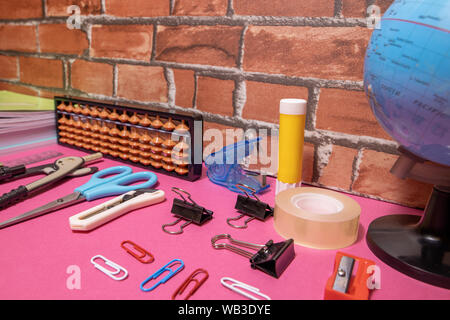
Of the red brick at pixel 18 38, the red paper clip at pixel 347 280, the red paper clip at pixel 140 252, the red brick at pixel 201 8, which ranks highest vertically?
the red brick at pixel 201 8

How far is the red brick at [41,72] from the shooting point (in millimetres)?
1161

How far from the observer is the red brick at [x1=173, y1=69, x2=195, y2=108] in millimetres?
876

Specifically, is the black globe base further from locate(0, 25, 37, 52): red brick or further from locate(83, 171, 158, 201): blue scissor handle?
locate(0, 25, 37, 52): red brick

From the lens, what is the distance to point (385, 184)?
69 cm

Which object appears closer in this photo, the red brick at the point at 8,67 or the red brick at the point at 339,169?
the red brick at the point at 339,169

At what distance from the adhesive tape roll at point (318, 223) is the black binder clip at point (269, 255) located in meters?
0.04

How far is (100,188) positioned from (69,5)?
2.29 ft

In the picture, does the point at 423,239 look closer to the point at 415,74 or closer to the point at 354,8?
the point at 415,74

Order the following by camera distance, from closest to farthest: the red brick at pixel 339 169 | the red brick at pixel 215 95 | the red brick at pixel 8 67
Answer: the red brick at pixel 339 169, the red brick at pixel 215 95, the red brick at pixel 8 67

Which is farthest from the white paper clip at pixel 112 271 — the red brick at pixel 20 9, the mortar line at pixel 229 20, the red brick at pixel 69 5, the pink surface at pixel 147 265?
the red brick at pixel 20 9

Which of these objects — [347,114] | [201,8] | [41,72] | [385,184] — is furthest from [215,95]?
[41,72]

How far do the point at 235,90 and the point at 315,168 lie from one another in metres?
0.26

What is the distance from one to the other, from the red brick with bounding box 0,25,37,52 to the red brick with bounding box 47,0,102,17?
0.45ft

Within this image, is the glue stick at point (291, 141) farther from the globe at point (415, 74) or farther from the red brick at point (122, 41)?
the red brick at point (122, 41)
